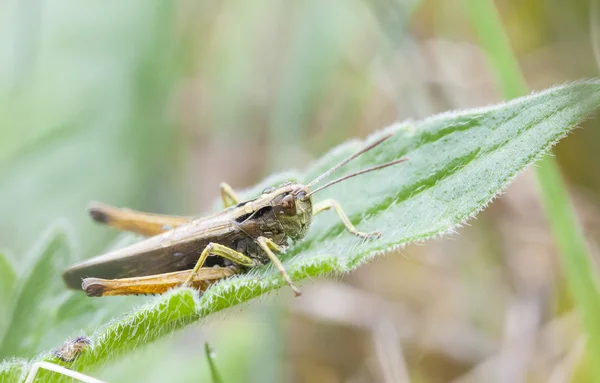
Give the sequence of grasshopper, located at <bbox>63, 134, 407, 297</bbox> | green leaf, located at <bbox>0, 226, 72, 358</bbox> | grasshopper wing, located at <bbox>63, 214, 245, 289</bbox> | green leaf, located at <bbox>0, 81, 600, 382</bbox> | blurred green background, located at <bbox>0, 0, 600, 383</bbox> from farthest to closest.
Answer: blurred green background, located at <bbox>0, 0, 600, 383</bbox> → grasshopper wing, located at <bbox>63, 214, 245, 289</bbox> → grasshopper, located at <bbox>63, 134, 407, 297</bbox> → green leaf, located at <bbox>0, 226, 72, 358</bbox> → green leaf, located at <bbox>0, 81, 600, 382</bbox>

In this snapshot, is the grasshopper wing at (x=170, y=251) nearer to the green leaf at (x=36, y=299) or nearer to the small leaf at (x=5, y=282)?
the green leaf at (x=36, y=299)

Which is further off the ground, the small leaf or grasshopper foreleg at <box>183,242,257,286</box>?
the small leaf

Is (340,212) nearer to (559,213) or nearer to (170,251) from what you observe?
(170,251)

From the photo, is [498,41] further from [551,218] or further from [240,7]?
[240,7]

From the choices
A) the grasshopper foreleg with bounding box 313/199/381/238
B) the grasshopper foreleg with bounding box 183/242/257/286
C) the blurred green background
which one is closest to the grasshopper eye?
the grasshopper foreleg with bounding box 313/199/381/238

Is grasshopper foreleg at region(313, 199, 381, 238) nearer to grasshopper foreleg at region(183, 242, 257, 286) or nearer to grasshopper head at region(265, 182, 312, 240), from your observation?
grasshopper head at region(265, 182, 312, 240)
